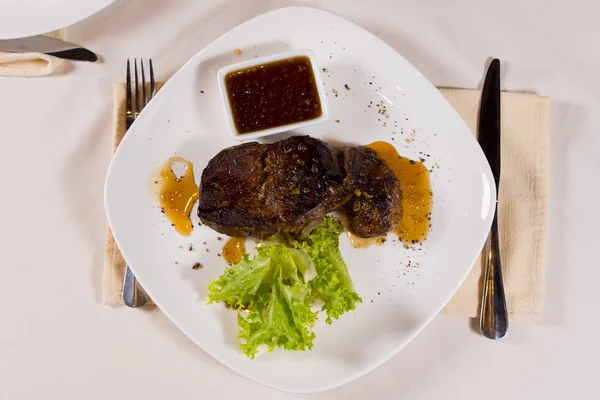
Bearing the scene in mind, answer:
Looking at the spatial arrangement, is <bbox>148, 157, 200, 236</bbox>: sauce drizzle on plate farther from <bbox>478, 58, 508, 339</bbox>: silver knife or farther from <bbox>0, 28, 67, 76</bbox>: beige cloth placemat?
<bbox>478, 58, 508, 339</bbox>: silver knife

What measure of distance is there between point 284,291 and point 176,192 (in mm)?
1078

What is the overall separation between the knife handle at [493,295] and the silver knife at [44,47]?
333 centimetres

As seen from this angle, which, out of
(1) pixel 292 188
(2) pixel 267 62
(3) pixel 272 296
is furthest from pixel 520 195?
(2) pixel 267 62

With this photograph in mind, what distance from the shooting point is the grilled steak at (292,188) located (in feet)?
10.2

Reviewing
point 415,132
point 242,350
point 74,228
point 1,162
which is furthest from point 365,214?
point 1,162

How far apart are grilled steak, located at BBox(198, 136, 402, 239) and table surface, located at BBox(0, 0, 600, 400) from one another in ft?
3.14

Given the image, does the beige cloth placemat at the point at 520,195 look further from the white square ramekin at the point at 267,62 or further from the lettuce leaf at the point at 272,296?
the lettuce leaf at the point at 272,296

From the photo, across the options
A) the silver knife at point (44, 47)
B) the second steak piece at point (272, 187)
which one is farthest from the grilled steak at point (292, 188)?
the silver knife at point (44, 47)

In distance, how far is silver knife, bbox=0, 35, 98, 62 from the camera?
3.56m

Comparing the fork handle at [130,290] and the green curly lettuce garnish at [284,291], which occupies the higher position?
the green curly lettuce garnish at [284,291]

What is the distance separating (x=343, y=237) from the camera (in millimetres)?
3502

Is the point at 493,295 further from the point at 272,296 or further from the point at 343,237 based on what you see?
the point at 272,296

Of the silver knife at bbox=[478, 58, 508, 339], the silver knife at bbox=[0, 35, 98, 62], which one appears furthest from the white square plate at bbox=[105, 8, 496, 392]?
the silver knife at bbox=[0, 35, 98, 62]

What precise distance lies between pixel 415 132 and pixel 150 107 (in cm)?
188
